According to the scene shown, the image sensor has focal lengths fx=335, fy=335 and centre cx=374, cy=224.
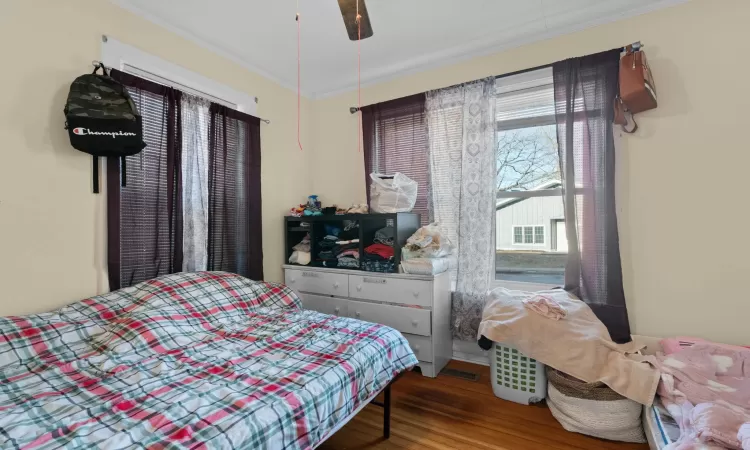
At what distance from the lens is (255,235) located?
294 cm

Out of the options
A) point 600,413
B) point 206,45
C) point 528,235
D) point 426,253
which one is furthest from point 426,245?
point 206,45

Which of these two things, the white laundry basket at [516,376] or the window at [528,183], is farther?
the window at [528,183]

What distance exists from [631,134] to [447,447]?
7.60 feet

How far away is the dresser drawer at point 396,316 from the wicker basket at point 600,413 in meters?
0.97

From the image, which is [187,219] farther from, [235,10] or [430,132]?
[430,132]

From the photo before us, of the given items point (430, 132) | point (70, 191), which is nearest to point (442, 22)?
point (430, 132)

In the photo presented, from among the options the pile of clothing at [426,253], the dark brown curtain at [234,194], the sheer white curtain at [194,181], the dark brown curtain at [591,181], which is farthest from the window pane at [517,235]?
the sheer white curtain at [194,181]

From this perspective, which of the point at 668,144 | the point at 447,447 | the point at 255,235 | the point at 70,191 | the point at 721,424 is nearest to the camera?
the point at 721,424

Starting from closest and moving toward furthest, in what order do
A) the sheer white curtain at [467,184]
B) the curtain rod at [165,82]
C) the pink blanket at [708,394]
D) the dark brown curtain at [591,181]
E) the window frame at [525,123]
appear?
the pink blanket at [708,394]
the curtain rod at [165,82]
the dark brown curtain at [591,181]
the window frame at [525,123]
the sheer white curtain at [467,184]

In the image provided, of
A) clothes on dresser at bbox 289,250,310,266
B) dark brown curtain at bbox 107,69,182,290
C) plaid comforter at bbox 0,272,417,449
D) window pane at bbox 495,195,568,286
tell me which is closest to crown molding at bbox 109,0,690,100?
dark brown curtain at bbox 107,69,182,290

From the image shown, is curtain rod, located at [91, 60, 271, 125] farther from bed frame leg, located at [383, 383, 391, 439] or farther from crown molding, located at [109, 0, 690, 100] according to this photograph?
bed frame leg, located at [383, 383, 391, 439]

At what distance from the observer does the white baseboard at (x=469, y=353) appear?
280 centimetres

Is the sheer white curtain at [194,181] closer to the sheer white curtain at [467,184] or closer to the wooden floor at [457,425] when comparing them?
the wooden floor at [457,425]

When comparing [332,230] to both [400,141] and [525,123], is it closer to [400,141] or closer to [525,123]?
[400,141]
